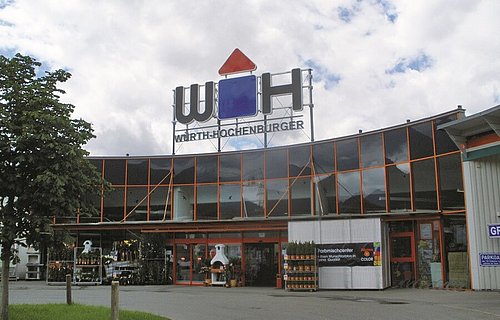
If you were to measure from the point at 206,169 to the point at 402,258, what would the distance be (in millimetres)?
12021

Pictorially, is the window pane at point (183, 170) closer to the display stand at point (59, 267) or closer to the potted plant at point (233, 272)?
the potted plant at point (233, 272)

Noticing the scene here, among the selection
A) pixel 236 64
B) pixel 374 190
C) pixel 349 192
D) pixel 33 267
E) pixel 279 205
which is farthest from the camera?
pixel 236 64

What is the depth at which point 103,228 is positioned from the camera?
3125 centimetres

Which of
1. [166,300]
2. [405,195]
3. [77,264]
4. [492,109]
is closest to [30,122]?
[166,300]

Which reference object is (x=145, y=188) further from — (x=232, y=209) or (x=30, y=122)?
(x=30, y=122)

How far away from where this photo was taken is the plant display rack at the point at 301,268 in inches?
946

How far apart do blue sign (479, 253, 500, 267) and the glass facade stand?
2303mm

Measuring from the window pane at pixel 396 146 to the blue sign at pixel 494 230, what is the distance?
5.12 metres

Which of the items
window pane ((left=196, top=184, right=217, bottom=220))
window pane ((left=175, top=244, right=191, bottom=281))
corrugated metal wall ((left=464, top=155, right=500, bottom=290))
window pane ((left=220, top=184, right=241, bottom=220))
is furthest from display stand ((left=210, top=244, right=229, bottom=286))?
corrugated metal wall ((left=464, top=155, right=500, bottom=290))

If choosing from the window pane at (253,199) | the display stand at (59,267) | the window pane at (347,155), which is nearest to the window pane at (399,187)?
the window pane at (347,155)

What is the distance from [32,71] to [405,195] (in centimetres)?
1684

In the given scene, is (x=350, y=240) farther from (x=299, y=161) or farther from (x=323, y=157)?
(x=299, y=161)

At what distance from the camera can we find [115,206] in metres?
32.4

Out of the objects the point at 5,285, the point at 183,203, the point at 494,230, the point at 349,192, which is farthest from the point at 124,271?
the point at 494,230
